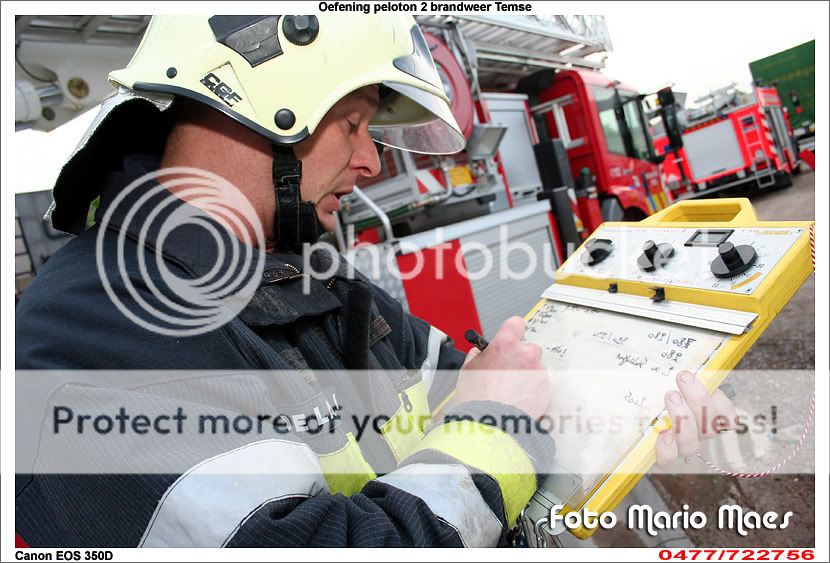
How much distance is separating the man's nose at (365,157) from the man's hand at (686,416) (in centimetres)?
84

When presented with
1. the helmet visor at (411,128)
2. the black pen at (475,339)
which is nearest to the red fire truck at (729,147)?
the helmet visor at (411,128)

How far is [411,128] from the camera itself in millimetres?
1830

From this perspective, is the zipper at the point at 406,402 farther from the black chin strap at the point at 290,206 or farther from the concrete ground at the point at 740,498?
the concrete ground at the point at 740,498

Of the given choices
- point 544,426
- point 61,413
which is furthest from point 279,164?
point 544,426

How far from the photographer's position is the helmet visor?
1706 mm

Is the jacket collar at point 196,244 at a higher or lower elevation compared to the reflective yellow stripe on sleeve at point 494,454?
higher

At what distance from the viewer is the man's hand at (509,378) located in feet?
3.64

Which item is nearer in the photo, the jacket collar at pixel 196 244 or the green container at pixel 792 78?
the jacket collar at pixel 196 244

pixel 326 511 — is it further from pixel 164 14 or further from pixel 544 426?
pixel 164 14

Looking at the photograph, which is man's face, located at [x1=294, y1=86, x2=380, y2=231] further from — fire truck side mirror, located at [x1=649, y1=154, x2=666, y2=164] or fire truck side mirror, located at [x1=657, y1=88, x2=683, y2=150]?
fire truck side mirror, located at [x1=649, y1=154, x2=666, y2=164]
